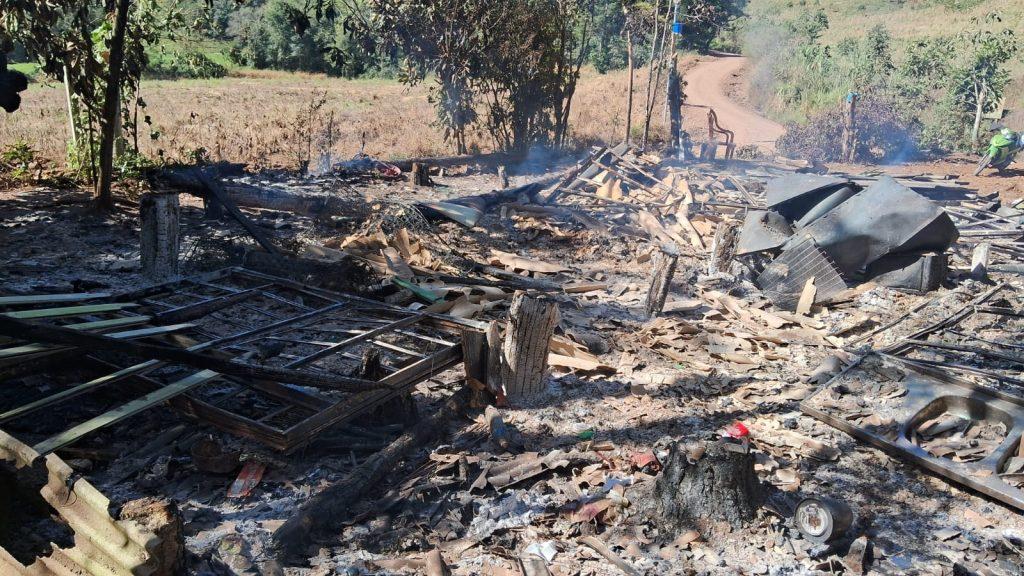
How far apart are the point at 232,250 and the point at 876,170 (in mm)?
17162

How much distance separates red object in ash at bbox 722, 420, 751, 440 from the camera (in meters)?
5.35

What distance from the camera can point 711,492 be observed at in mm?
4234

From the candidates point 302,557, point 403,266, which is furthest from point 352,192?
point 302,557

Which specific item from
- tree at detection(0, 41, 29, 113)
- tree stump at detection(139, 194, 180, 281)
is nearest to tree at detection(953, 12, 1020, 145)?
tree stump at detection(139, 194, 180, 281)

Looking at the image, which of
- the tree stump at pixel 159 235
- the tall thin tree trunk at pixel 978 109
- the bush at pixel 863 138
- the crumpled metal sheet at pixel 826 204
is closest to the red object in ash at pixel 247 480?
the tree stump at pixel 159 235

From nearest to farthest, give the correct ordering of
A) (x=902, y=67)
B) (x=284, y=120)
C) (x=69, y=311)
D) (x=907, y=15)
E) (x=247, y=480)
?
1. (x=247, y=480)
2. (x=69, y=311)
3. (x=284, y=120)
4. (x=902, y=67)
5. (x=907, y=15)

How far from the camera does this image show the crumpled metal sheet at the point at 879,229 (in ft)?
31.1

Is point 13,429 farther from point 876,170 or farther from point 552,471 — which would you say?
point 876,170

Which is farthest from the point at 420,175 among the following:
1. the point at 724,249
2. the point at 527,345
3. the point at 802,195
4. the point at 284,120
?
the point at 527,345

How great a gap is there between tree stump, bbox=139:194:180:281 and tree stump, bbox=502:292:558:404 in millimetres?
3752

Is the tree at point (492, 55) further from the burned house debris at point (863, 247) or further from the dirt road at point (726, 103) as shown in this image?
the burned house debris at point (863, 247)

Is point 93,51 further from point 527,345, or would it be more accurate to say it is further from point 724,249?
point 724,249

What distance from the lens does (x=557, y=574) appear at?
381cm

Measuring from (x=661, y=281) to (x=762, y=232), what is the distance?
9.75 feet
